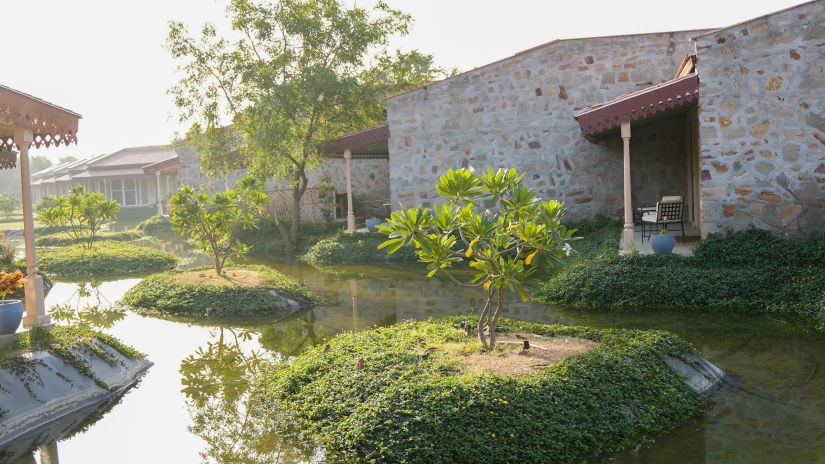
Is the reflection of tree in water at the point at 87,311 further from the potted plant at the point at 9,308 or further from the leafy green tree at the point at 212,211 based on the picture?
the potted plant at the point at 9,308

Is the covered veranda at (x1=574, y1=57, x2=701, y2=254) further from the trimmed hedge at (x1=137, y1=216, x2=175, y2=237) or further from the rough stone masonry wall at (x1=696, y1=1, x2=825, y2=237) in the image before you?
the trimmed hedge at (x1=137, y1=216, x2=175, y2=237)

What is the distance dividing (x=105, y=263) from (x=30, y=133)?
28.3ft

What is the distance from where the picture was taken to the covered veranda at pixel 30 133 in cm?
705

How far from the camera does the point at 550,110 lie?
14602 millimetres

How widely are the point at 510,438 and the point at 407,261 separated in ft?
32.1

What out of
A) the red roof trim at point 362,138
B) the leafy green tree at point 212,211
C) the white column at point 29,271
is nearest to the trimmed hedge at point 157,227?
the red roof trim at point 362,138

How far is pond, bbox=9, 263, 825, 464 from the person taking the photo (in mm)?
4609

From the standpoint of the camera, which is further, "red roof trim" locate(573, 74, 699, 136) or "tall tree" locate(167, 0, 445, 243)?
"tall tree" locate(167, 0, 445, 243)

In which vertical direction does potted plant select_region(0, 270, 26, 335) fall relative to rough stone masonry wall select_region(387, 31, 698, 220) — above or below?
below

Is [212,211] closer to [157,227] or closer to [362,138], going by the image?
[362,138]

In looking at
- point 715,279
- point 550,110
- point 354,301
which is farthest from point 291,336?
point 550,110

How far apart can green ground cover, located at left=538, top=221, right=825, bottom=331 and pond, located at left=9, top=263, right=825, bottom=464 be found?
1.46 ft

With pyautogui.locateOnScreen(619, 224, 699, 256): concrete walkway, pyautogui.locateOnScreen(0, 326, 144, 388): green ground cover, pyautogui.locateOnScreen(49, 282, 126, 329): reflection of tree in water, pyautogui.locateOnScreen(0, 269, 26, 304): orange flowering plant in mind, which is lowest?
pyautogui.locateOnScreen(49, 282, 126, 329): reflection of tree in water

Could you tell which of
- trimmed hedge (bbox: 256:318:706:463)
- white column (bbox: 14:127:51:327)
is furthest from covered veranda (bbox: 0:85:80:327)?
trimmed hedge (bbox: 256:318:706:463)
